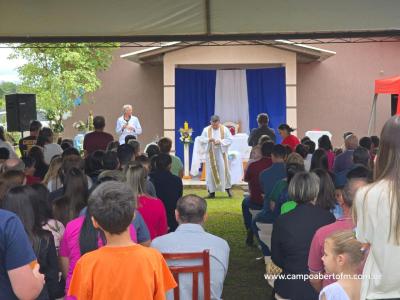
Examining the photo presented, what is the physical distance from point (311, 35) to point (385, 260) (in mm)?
7628

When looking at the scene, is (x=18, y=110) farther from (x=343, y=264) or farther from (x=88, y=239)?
(x=343, y=264)

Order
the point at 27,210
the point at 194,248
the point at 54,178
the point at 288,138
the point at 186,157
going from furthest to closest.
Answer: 1. the point at 186,157
2. the point at 288,138
3. the point at 54,178
4. the point at 194,248
5. the point at 27,210

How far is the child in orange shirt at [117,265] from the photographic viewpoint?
2748 mm

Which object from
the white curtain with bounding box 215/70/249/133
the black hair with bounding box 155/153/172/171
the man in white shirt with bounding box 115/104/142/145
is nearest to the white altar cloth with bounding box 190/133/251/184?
the white curtain with bounding box 215/70/249/133

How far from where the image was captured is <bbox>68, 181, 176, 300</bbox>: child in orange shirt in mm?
2748

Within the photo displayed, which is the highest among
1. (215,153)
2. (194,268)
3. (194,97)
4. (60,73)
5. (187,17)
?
(187,17)

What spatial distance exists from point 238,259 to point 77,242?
397cm

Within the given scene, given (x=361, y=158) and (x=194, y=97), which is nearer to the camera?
(x=361, y=158)

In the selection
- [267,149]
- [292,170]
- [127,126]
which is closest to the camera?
[292,170]

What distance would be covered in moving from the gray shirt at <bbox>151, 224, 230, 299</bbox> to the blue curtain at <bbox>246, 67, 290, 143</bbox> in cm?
1277

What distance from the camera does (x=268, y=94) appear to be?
1672cm

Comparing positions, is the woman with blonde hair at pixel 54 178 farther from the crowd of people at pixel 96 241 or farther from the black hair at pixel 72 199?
the black hair at pixel 72 199

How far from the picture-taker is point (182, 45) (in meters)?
15.7

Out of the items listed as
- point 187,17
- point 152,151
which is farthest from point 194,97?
point 152,151
